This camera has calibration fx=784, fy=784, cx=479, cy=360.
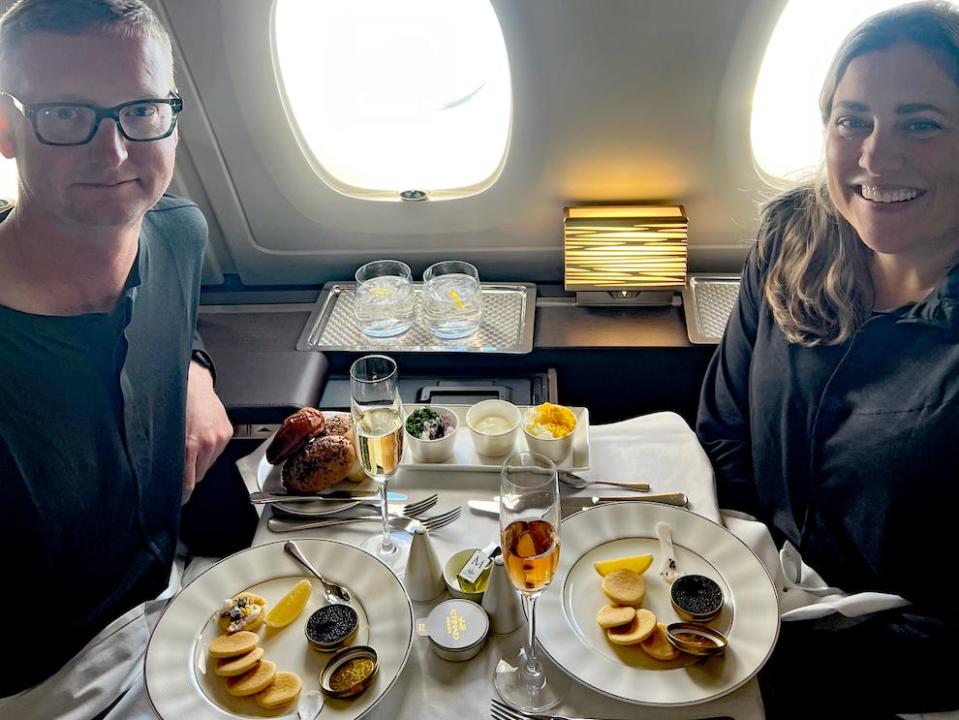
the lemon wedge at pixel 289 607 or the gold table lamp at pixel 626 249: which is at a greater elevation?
the gold table lamp at pixel 626 249

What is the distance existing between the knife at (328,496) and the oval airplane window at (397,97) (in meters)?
0.92

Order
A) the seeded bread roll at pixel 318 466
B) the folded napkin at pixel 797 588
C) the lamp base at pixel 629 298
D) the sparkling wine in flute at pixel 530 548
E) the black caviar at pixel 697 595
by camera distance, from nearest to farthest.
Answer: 1. the sparkling wine in flute at pixel 530 548
2. the black caviar at pixel 697 595
3. the folded napkin at pixel 797 588
4. the seeded bread roll at pixel 318 466
5. the lamp base at pixel 629 298

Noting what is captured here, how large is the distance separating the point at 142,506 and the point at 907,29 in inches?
52.4

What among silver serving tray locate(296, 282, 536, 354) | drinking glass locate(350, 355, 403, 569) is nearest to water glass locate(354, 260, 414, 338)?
silver serving tray locate(296, 282, 536, 354)

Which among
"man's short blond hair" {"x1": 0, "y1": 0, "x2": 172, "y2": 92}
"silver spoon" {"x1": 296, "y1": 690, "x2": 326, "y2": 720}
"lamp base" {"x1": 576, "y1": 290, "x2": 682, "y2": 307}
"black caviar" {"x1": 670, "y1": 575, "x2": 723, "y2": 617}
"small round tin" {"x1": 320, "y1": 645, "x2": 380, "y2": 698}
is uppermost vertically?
"man's short blond hair" {"x1": 0, "y1": 0, "x2": 172, "y2": 92}

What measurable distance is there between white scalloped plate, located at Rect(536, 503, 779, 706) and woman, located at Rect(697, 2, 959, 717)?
186mm

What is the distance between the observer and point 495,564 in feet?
3.37

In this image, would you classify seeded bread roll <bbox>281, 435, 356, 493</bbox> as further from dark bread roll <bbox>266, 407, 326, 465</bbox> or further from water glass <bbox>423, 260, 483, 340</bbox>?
water glass <bbox>423, 260, 483, 340</bbox>

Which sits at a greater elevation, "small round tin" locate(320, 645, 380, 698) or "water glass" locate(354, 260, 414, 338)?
"water glass" locate(354, 260, 414, 338)

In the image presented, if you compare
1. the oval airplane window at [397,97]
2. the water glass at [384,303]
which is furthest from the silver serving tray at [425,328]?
the oval airplane window at [397,97]

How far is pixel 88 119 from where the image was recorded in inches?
41.6

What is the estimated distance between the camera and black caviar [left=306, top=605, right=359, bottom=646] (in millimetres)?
1006

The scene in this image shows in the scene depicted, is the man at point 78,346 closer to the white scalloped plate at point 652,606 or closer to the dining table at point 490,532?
the dining table at point 490,532

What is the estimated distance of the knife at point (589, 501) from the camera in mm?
1204
